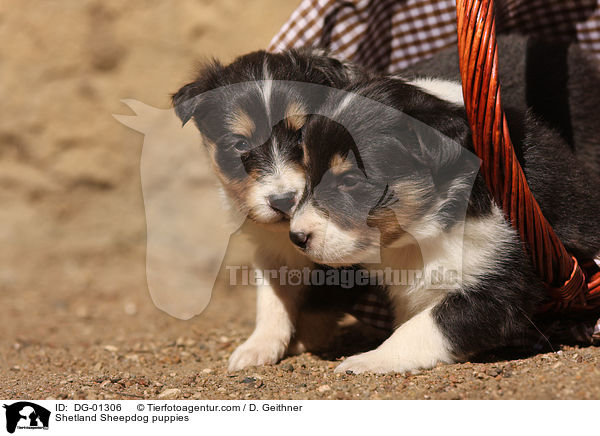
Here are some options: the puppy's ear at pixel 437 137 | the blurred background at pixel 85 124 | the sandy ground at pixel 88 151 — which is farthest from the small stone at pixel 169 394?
the blurred background at pixel 85 124

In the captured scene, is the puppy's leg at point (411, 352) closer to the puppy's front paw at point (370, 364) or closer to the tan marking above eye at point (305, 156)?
the puppy's front paw at point (370, 364)

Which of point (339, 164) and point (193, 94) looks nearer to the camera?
point (339, 164)

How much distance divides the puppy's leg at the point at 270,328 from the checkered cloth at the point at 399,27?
38 centimetres

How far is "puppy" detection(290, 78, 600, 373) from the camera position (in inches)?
106

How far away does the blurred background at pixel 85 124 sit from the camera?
210 inches

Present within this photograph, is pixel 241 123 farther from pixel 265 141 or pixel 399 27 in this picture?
pixel 399 27

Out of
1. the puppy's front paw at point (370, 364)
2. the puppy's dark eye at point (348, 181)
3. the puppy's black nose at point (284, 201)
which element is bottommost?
the puppy's front paw at point (370, 364)

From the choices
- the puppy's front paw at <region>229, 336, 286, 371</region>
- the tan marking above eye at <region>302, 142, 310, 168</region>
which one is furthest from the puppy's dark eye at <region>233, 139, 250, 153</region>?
the puppy's front paw at <region>229, 336, 286, 371</region>

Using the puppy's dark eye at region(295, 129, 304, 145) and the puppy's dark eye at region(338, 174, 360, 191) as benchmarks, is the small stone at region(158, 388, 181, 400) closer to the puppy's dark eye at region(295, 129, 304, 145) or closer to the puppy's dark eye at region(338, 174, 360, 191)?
the puppy's dark eye at region(338, 174, 360, 191)

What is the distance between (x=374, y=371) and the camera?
2.77 m

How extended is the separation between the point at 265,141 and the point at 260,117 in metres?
0.12

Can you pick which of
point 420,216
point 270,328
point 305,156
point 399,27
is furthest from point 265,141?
point 399,27

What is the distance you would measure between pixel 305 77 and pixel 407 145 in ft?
2.27

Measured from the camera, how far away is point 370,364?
280 cm
